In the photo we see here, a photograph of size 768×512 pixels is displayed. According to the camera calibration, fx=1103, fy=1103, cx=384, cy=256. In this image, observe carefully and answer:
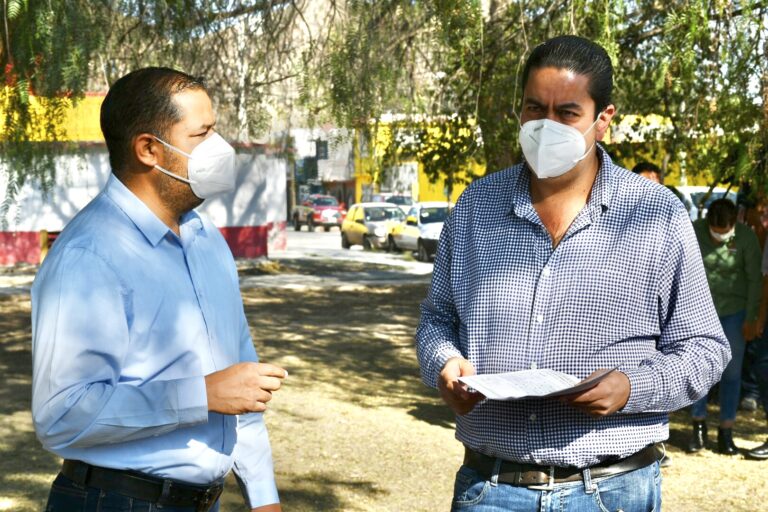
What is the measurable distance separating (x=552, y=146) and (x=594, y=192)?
0.53 feet

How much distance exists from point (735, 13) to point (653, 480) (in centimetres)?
588

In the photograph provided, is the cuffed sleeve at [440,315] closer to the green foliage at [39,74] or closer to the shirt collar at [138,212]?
the shirt collar at [138,212]

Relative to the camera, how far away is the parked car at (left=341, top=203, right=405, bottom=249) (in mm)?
32594

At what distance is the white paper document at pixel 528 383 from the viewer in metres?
2.34

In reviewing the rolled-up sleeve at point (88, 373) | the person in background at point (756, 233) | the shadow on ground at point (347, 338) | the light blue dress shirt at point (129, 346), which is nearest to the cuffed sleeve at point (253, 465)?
A: the light blue dress shirt at point (129, 346)

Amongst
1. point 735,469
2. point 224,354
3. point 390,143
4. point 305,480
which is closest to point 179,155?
point 224,354

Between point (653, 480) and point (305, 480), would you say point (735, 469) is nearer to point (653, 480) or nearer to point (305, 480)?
point (305, 480)

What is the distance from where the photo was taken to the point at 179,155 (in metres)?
2.76

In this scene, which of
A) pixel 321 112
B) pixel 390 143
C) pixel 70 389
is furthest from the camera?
pixel 390 143

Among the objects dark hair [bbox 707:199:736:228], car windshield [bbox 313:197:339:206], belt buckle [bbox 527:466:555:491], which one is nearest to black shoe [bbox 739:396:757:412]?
dark hair [bbox 707:199:736:228]

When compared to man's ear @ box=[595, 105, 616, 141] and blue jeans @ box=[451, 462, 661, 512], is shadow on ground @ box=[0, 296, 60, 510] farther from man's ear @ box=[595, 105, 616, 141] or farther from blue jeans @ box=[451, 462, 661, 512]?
man's ear @ box=[595, 105, 616, 141]

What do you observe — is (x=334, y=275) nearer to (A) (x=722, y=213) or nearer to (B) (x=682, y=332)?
(A) (x=722, y=213)

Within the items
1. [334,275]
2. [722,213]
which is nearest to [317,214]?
[334,275]

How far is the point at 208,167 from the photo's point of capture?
2828mm
